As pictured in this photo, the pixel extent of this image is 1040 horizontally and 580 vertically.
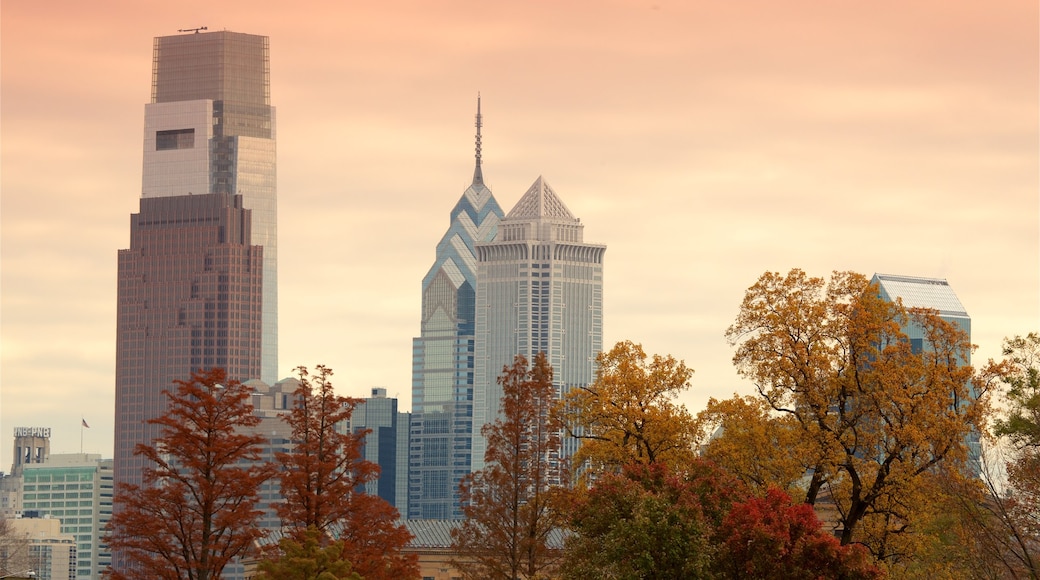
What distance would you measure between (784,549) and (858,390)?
15800 millimetres

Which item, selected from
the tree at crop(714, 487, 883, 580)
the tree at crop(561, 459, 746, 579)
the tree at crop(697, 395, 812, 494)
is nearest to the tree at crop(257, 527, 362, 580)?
the tree at crop(561, 459, 746, 579)

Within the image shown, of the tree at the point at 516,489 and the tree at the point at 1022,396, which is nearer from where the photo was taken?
the tree at the point at 1022,396

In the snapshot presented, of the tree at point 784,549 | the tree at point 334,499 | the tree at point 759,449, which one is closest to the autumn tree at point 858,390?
the tree at point 759,449

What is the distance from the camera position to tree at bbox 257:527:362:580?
74.9 meters

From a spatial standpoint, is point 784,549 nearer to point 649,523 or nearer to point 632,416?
point 649,523

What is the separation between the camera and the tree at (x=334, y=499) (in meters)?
89.1

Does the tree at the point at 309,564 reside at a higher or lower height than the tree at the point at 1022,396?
lower

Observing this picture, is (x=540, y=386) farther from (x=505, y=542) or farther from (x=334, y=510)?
(x=334, y=510)

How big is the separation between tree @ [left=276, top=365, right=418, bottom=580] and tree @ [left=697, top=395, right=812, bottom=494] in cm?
1563

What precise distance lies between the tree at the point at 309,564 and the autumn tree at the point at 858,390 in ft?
77.7

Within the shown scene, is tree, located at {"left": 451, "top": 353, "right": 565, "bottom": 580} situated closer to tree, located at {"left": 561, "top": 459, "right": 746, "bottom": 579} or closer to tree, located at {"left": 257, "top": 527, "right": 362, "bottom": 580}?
tree, located at {"left": 561, "top": 459, "right": 746, "bottom": 579}

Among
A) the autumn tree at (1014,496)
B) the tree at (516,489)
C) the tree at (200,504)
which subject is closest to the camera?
the autumn tree at (1014,496)

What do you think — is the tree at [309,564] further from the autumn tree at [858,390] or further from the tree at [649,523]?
the autumn tree at [858,390]

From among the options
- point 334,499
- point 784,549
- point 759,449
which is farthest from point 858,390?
point 334,499
